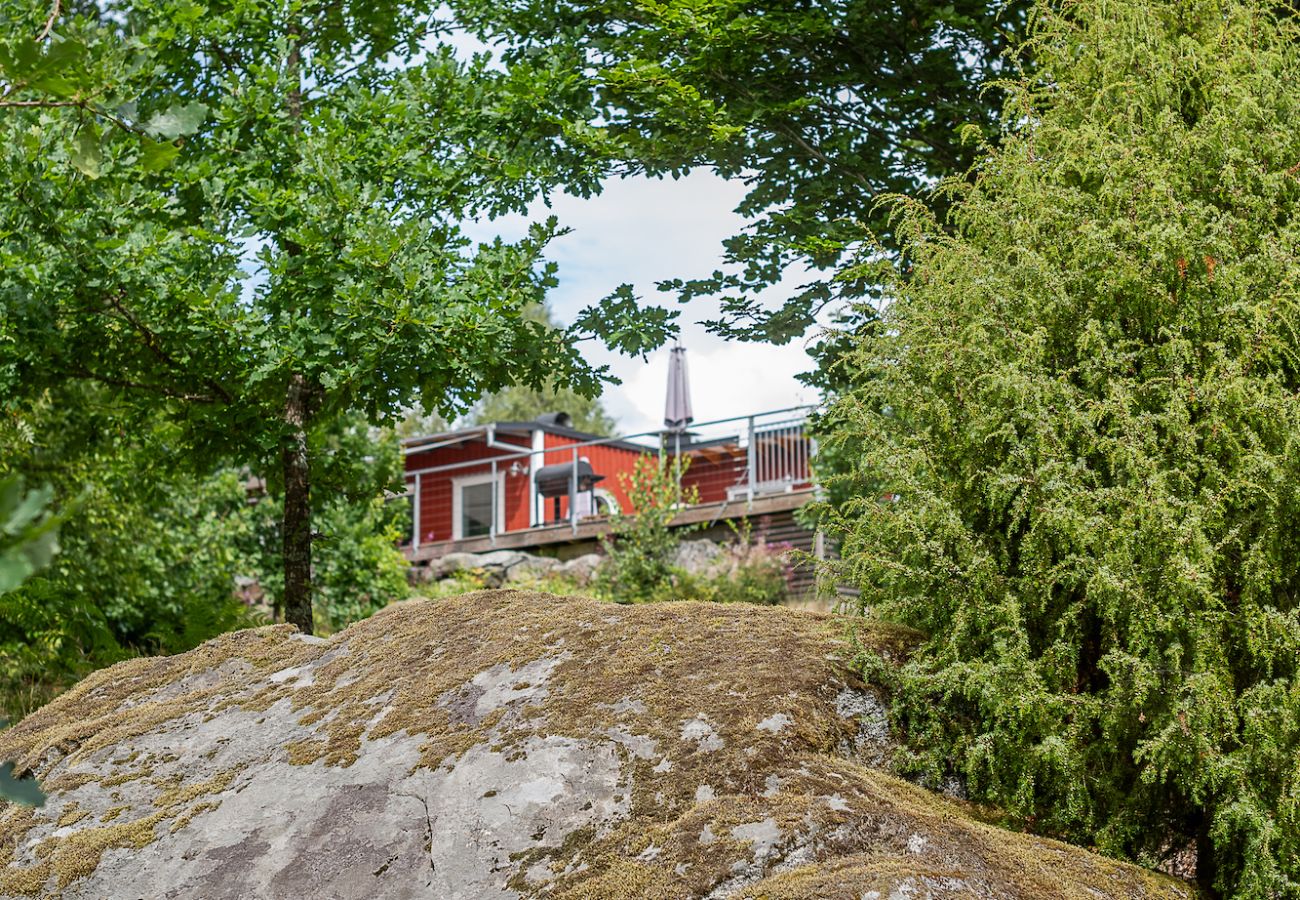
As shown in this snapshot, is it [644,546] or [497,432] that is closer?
[644,546]

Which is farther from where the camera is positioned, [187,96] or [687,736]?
[187,96]

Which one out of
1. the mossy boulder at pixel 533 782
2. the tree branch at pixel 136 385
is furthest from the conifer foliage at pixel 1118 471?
the tree branch at pixel 136 385

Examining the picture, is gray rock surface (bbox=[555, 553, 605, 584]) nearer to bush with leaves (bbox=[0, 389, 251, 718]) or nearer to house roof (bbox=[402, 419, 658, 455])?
bush with leaves (bbox=[0, 389, 251, 718])

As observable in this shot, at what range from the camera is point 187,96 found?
33.4 feet

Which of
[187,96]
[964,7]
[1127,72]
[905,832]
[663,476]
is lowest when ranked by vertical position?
[905,832]

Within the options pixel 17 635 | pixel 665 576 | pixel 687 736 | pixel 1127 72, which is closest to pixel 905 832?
pixel 687 736

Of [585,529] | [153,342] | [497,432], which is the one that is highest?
[497,432]

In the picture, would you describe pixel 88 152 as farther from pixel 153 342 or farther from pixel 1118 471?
pixel 153 342

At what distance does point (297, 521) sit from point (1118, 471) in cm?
704

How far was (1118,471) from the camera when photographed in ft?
16.0

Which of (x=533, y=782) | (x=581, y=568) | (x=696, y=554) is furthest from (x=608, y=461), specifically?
(x=533, y=782)

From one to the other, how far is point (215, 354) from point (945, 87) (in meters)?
6.43

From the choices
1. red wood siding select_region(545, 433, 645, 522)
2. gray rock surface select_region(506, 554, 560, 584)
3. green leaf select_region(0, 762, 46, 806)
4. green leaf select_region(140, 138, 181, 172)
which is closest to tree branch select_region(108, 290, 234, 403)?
green leaf select_region(140, 138, 181, 172)

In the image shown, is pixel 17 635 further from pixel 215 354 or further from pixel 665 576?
pixel 665 576
